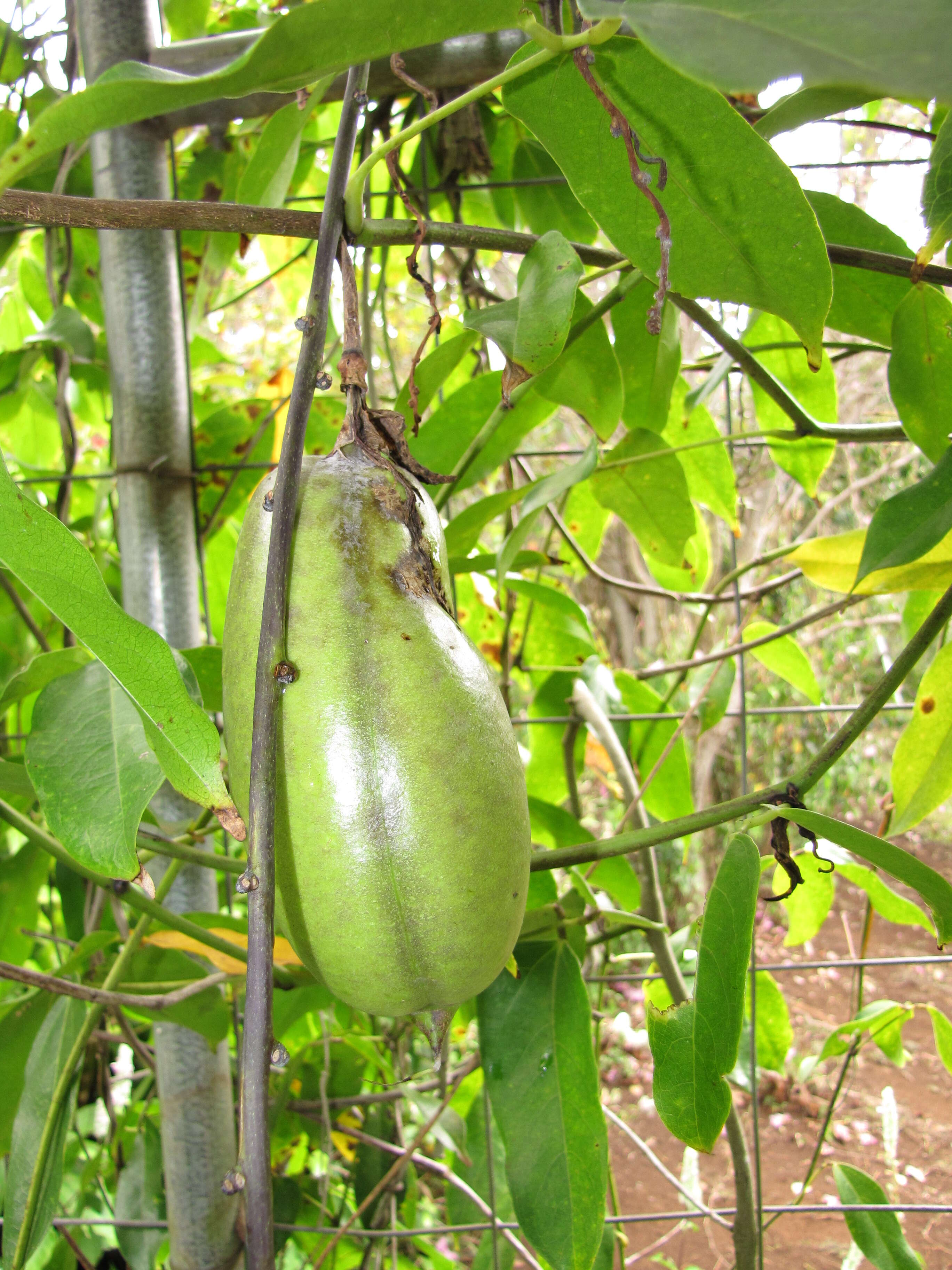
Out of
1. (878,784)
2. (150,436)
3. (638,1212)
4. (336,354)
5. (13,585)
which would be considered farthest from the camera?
(878,784)

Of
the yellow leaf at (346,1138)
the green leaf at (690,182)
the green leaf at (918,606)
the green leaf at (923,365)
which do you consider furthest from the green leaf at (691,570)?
the yellow leaf at (346,1138)

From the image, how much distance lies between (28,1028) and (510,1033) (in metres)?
0.20

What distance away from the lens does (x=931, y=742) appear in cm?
39

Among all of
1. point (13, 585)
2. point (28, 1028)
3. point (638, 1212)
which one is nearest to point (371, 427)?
point (28, 1028)

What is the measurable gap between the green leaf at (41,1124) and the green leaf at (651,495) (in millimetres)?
337

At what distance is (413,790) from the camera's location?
23cm

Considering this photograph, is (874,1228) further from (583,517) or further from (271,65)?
(271,65)

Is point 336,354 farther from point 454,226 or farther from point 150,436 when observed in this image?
point 454,226

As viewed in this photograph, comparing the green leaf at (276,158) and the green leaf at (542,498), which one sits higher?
the green leaf at (276,158)

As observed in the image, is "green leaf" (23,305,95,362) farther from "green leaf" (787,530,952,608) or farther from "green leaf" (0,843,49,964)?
"green leaf" (787,530,952,608)

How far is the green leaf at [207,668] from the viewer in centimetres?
36

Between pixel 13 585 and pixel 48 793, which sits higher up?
pixel 13 585

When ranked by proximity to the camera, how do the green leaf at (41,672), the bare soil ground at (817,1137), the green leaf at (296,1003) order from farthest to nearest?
the bare soil ground at (817,1137)
the green leaf at (296,1003)
the green leaf at (41,672)

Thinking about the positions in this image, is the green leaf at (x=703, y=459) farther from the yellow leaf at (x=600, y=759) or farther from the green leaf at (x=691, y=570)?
the yellow leaf at (x=600, y=759)
